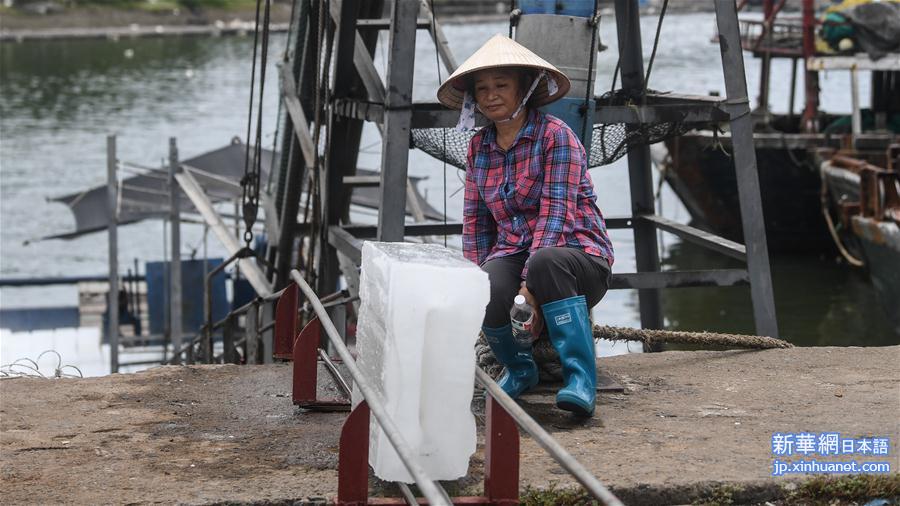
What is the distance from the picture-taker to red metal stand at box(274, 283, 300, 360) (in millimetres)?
5660

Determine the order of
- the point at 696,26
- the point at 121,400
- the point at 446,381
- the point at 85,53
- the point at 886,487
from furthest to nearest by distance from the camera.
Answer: the point at 696,26 < the point at 85,53 < the point at 121,400 < the point at 886,487 < the point at 446,381

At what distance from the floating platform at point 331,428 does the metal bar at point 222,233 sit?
15.0 feet

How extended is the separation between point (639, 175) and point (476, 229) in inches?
128

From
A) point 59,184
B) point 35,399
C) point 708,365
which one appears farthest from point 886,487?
point 59,184

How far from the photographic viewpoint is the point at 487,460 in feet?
12.5

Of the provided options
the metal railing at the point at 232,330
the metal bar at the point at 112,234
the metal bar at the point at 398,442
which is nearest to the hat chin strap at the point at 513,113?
the metal bar at the point at 398,442

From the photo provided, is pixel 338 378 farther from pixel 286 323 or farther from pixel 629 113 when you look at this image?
pixel 629 113

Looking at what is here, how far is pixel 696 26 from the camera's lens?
84438mm

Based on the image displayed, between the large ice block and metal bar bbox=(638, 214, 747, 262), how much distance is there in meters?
3.53

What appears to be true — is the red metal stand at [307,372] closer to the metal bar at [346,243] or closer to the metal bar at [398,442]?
the metal bar at [398,442]

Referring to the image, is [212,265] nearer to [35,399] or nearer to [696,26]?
[35,399]

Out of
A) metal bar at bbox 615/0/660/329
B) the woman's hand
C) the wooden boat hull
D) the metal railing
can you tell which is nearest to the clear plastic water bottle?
the woman's hand

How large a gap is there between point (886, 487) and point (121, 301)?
17.8 m

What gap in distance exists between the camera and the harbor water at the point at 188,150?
21453mm
